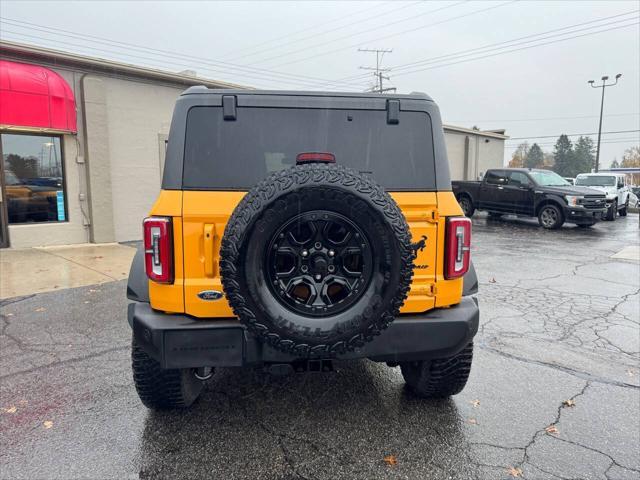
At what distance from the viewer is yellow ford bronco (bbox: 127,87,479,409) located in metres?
2.30

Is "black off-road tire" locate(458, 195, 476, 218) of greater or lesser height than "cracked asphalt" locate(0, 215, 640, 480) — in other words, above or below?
above

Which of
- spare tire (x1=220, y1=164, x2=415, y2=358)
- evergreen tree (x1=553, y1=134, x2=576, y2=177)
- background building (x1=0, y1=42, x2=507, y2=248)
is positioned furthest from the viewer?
evergreen tree (x1=553, y1=134, x2=576, y2=177)

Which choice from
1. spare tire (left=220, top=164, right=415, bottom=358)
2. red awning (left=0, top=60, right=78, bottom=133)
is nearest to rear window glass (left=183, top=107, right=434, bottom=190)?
spare tire (left=220, top=164, right=415, bottom=358)

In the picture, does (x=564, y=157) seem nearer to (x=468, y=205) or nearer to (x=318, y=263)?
(x=468, y=205)

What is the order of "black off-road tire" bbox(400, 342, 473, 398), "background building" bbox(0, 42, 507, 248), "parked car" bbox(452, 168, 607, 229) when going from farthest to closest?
1. "parked car" bbox(452, 168, 607, 229)
2. "background building" bbox(0, 42, 507, 248)
3. "black off-road tire" bbox(400, 342, 473, 398)

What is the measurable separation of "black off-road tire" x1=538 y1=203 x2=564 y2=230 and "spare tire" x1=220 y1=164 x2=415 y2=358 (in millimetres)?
13941

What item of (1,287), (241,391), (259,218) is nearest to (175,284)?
(259,218)

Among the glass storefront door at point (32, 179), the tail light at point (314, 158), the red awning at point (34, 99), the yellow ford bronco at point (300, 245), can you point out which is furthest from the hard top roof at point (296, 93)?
the glass storefront door at point (32, 179)

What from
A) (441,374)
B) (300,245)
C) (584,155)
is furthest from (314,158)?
(584,155)

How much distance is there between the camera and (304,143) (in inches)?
112

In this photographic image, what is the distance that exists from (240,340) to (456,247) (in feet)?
4.54

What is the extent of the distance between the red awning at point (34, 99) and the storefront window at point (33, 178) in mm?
581

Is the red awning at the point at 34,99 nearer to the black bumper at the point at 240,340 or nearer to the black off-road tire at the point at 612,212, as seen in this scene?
the black bumper at the point at 240,340

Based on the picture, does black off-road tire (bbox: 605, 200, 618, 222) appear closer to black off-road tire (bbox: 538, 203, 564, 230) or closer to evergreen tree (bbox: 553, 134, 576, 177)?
black off-road tire (bbox: 538, 203, 564, 230)
